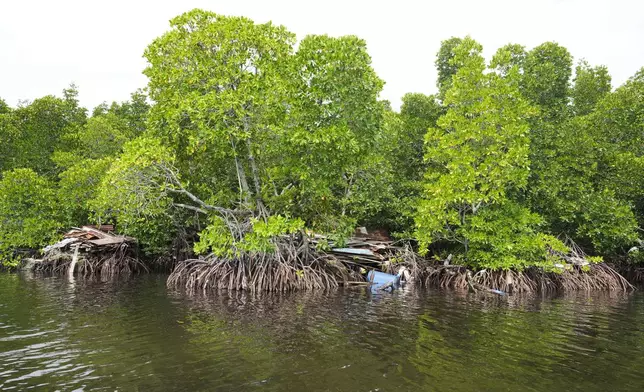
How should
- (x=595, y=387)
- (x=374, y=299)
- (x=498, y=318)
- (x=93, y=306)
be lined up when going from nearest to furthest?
(x=595, y=387)
(x=498, y=318)
(x=93, y=306)
(x=374, y=299)

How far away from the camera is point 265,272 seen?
15273 mm

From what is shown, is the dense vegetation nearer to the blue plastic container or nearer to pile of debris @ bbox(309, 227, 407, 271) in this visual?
pile of debris @ bbox(309, 227, 407, 271)

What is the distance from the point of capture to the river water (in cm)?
622

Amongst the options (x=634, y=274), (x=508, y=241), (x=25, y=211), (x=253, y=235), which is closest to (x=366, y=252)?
(x=508, y=241)

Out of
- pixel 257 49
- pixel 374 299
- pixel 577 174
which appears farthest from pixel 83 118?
pixel 577 174

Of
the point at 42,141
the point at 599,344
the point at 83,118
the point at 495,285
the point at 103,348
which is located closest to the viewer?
the point at 103,348

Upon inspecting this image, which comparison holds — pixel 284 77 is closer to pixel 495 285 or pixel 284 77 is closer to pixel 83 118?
pixel 495 285

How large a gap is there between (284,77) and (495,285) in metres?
11.4

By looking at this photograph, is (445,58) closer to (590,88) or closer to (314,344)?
(590,88)

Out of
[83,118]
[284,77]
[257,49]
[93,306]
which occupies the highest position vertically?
[83,118]

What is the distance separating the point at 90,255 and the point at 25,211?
3.75 meters

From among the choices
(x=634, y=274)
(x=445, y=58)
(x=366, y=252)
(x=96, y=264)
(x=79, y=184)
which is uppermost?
(x=445, y=58)

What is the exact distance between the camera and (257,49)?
1453 cm

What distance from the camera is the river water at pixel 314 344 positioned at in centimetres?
622
